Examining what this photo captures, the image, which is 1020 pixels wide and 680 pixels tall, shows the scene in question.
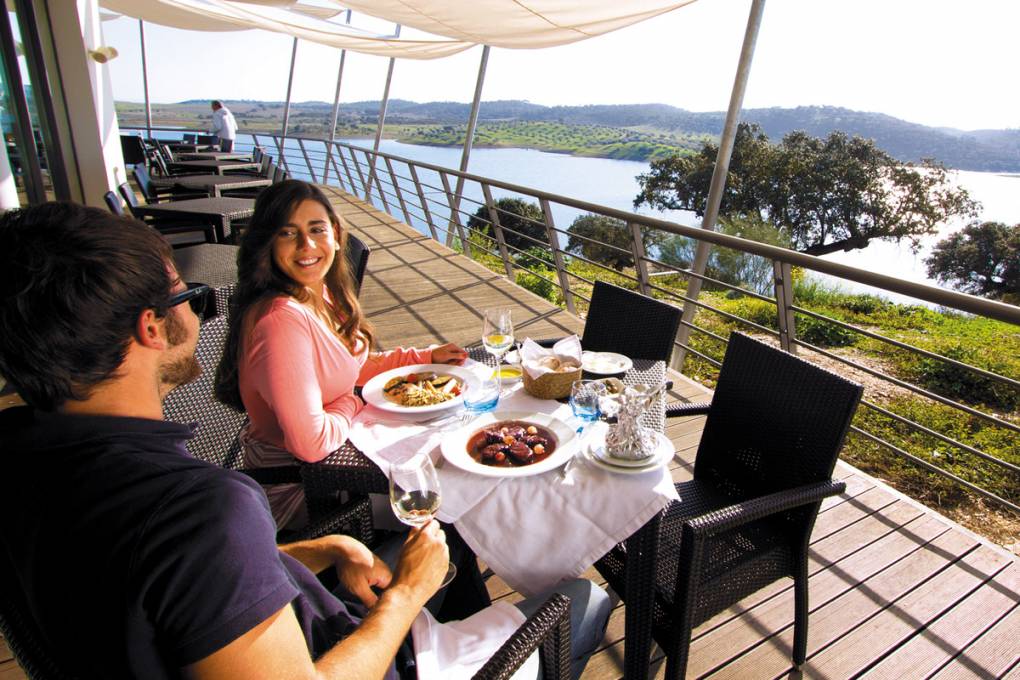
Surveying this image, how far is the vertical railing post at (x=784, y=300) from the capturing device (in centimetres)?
263

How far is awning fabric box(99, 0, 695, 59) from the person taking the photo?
4.26 meters

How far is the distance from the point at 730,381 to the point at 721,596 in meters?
0.63

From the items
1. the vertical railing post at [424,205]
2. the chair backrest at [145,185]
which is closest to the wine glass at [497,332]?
the chair backrest at [145,185]

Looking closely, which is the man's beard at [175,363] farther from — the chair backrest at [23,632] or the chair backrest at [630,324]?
the chair backrest at [630,324]

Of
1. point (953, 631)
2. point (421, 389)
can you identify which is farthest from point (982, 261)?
point (421, 389)

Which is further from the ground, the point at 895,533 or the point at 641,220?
the point at 641,220

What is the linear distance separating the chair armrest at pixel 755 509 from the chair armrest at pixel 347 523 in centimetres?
74

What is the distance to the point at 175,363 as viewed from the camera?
0.83m

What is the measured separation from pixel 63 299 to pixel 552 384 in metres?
1.16

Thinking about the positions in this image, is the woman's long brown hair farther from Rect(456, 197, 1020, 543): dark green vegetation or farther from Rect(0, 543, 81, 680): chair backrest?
Rect(456, 197, 1020, 543): dark green vegetation

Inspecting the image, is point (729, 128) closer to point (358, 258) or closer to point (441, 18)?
point (358, 258)

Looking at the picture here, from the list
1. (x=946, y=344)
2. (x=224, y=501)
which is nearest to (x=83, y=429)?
(x=224, y=501)

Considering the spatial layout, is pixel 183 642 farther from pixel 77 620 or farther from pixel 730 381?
pixel 730 381

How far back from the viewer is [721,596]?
1.44m
